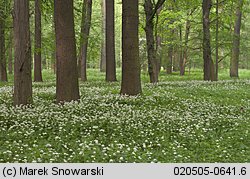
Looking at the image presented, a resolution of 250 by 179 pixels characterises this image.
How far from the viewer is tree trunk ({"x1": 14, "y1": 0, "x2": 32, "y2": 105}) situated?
38.1 ft

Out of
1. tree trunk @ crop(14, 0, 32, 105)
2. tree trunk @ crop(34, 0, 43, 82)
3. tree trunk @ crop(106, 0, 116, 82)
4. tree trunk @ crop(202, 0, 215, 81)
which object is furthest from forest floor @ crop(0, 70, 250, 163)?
tree trunk @ crop(202, 0, 215, 81)

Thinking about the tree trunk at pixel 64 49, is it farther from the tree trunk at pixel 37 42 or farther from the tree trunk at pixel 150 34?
the tree trunk at pixel 37 42

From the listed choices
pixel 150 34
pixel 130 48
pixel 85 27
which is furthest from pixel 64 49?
pixel 85 27

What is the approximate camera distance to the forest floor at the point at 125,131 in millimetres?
7095

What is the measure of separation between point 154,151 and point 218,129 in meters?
3.21

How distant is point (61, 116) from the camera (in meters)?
10.1

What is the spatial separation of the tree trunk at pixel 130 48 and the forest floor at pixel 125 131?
A: 82cm

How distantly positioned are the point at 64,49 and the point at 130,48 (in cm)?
297

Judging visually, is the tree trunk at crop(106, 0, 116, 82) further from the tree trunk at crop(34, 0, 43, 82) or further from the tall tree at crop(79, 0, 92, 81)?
the tree trunk at crop(34, 0, 43, 82)

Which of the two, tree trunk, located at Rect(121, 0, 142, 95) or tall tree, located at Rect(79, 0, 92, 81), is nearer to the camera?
tree trunk, located at Rect(121, 0, 142, 95)

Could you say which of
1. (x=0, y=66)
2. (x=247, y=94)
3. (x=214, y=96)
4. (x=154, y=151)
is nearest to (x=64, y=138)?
(x=154, y=151)

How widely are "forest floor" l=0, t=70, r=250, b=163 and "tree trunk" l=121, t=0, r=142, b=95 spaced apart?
82 cm

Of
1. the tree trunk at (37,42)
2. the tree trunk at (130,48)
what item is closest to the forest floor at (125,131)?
the tree trunk at (130,48)

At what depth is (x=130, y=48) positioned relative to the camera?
13.8 meters
